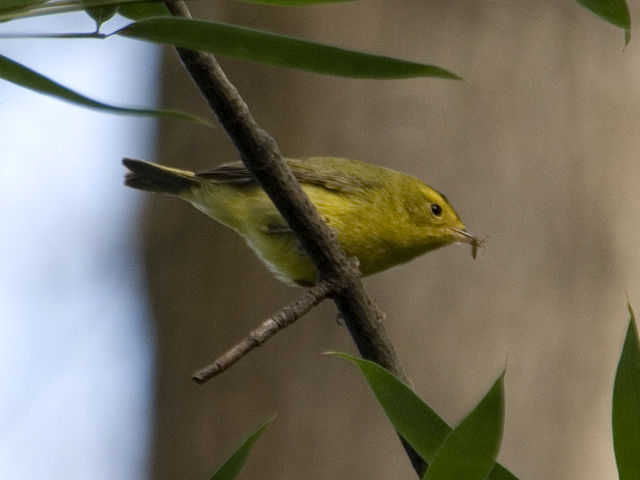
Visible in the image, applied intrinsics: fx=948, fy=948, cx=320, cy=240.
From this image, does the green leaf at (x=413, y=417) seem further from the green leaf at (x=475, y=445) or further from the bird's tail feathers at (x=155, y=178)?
the bird's tail feathers at (x=155, y=178)

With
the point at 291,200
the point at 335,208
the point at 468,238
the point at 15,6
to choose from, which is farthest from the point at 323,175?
the point at 15,6

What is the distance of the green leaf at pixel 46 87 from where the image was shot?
0.94m

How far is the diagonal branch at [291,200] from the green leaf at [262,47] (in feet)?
0.67

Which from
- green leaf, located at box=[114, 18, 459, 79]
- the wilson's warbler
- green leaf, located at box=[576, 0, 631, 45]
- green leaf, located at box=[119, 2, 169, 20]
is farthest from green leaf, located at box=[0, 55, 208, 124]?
the wilson's warbler

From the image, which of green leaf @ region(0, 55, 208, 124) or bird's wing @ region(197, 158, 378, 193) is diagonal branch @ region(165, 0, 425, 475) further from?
bird's wing @ region(197, 158, 378, 193)

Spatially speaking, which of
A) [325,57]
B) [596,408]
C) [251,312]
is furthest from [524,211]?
[325,57]

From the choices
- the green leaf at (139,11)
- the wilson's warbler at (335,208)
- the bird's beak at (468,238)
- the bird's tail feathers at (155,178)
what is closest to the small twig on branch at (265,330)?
the green leaf at (139,11)

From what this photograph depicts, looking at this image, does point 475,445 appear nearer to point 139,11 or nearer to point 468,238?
point 139,11

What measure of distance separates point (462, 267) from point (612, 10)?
8.13 ft

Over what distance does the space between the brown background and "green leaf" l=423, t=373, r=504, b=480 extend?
7.92ft

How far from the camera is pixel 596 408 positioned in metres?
3.37

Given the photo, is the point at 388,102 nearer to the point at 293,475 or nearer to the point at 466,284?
the point at 466,284

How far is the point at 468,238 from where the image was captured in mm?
3236

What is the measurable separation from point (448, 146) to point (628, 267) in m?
0.78
